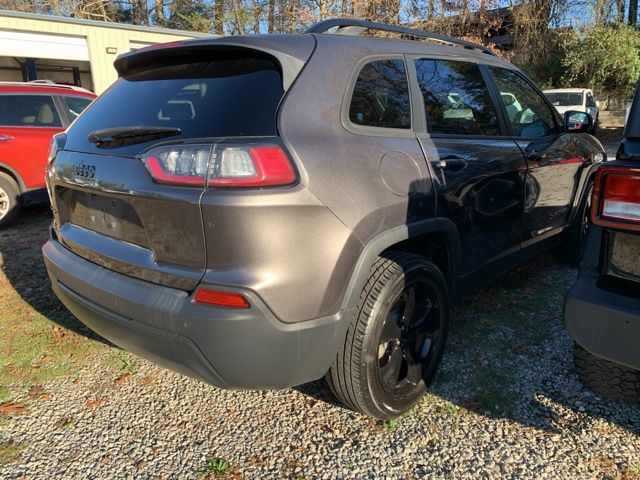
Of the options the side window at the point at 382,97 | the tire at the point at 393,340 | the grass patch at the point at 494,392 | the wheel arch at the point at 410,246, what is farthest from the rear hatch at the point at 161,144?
the grass patch at the point at 494,392

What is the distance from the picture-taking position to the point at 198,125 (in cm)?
203

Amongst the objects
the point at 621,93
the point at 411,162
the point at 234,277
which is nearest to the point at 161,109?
the point at 234,277

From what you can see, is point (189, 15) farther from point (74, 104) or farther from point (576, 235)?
point (576, 235)

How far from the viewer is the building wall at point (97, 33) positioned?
47.3 ft

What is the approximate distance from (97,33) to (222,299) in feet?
53.7

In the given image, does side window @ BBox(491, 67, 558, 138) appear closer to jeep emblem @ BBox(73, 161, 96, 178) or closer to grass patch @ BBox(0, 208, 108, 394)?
jeep emblem @ BBox(73, 161, 96, 178)

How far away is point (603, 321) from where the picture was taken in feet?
6.20

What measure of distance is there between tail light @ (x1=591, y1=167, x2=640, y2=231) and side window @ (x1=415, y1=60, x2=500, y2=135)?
95 cm

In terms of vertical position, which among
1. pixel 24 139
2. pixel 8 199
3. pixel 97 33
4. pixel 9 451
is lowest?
pixel 9 451

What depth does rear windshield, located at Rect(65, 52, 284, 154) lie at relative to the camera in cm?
199

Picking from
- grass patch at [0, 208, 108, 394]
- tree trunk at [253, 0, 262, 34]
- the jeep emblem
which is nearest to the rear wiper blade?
the jeep emblem

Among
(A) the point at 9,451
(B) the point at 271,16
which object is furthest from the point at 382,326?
(B) the point at 271,16

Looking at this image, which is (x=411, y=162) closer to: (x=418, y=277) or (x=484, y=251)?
(x=418, y=277)

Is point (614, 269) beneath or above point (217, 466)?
above
